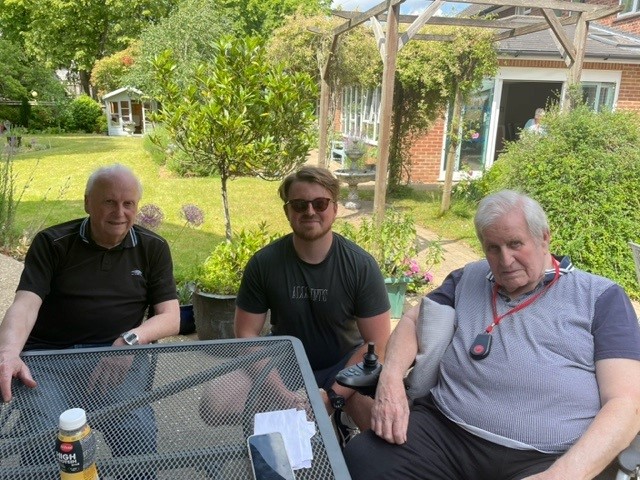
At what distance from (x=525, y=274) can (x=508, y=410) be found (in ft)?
1.46

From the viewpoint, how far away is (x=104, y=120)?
79.6 ft

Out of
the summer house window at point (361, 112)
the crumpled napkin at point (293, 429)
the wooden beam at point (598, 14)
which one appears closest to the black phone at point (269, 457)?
the crumpled napkin at point (293, 429)

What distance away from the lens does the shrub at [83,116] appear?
76.8ft

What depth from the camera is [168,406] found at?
1538 millimetres

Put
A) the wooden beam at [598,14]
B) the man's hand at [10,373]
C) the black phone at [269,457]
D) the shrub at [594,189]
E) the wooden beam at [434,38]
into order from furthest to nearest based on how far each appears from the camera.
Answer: the wooden beam at [434,38], the wooden beam at [598,14], the shrub at [594,189], the man's hand at [10,373], the black phone at [269,457]

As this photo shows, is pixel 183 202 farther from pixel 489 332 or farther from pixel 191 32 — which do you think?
pixel 191 32

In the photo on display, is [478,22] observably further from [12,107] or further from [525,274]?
[12,107]

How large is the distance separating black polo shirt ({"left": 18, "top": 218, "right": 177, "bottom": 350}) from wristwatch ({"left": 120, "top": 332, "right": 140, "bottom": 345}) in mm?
197

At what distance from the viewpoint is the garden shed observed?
23625mm

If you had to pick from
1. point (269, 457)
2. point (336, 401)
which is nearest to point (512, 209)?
point (336, 401)

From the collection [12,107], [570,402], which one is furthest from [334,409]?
[12,107]

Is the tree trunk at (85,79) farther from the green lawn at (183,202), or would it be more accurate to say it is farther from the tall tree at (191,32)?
the green lawn at (183,202)

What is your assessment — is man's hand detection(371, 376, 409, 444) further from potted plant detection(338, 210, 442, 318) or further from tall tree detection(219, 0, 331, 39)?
tall tree detection(219, 0, 331, 39)

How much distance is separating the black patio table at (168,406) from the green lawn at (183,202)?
8.61 feet
